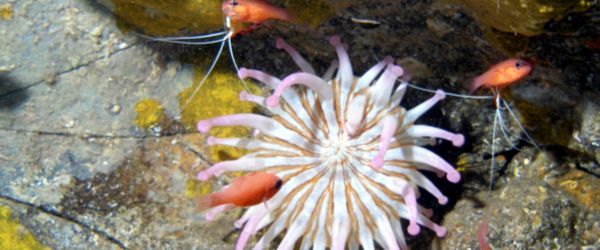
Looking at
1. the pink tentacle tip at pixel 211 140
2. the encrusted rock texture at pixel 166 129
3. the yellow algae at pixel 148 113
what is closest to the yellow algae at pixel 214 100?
the encrusted rock texture at pixel 166 129

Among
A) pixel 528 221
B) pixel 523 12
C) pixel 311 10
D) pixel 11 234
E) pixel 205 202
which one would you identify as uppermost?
pixel 523 12

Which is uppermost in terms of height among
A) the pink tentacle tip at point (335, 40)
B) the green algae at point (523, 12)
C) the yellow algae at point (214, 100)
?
the green algae at point (523, 12)

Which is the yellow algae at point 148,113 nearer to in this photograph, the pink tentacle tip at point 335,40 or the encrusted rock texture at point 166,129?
the encrusted rock texture at point 166,129

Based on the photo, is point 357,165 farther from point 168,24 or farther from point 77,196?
point 77,196

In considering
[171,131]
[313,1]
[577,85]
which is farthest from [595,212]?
[171,131]

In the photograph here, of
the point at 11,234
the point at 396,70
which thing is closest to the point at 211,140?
the point at 396,70

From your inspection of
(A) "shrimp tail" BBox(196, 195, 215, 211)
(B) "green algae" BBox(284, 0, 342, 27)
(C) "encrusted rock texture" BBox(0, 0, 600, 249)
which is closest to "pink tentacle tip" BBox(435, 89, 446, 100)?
(C) "encrusted rock texture" BBox(0, 0, 600, 249)

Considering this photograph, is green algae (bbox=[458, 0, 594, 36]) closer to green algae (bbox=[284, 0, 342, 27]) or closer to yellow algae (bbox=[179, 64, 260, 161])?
green algae (bbox=[284, 0, 342, 27])

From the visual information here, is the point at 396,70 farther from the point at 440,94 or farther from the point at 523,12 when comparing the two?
the point at 523,12
